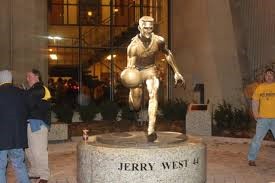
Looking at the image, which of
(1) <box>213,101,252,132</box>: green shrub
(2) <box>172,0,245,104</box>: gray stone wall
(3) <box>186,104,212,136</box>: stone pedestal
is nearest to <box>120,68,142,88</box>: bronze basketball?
(3) <box>186,104,212,136</box>: stone pedestal

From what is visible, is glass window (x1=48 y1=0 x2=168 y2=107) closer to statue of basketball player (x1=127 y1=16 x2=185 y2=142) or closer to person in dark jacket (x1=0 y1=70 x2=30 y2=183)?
statue of basketball player (x1=127 y1=16 x2=185 y2=142)

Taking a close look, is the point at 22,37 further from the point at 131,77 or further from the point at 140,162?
the point at 140,162

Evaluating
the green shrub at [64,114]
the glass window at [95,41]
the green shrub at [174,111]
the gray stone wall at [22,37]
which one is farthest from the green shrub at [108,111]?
the glass window at [95,41]

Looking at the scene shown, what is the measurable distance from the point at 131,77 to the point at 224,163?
12.4ft

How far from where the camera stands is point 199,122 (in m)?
16.2

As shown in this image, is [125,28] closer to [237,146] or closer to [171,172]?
[237,146]

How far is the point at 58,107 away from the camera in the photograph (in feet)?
64.9

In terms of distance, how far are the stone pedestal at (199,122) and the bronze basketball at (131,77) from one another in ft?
25.6

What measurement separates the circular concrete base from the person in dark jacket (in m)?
0.94

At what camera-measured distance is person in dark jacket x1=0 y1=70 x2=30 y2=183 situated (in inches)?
301

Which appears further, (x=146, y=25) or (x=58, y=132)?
(x=58, y=132)

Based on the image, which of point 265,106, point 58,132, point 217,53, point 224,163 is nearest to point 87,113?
point 217,53

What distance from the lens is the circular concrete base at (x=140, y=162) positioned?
7.59 metres

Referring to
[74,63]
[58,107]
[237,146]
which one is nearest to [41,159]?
[237,146]
